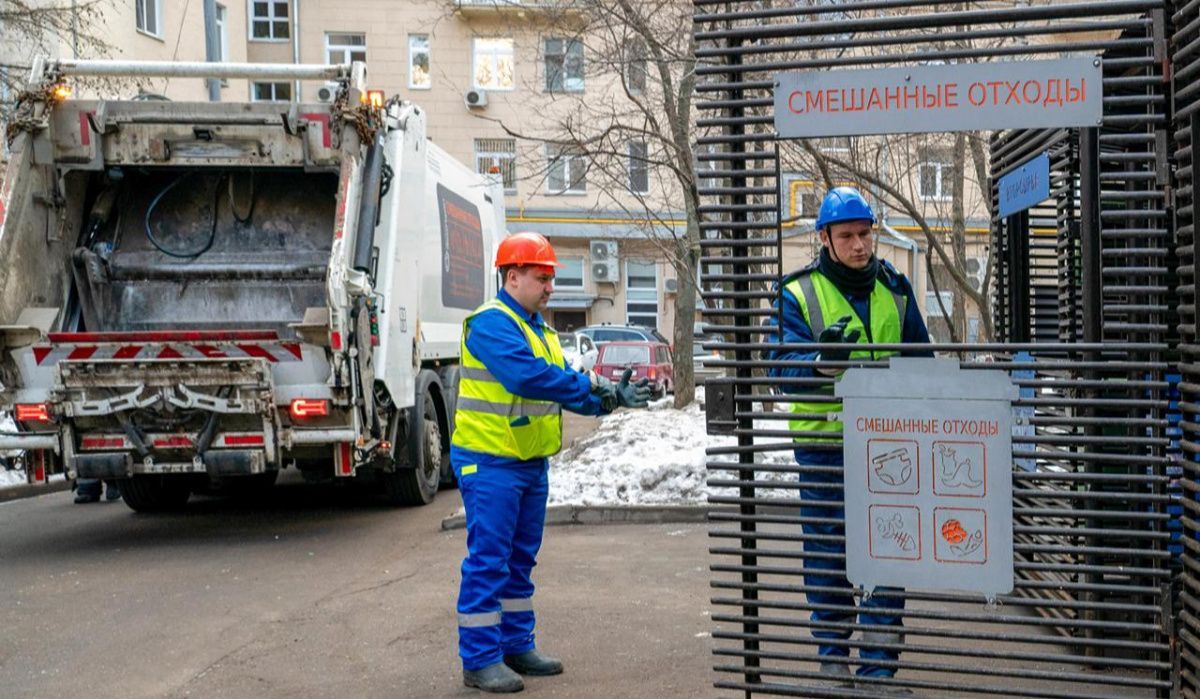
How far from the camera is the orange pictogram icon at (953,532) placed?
389 cm

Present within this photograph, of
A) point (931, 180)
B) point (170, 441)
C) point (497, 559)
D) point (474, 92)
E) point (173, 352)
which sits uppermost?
point (474, 92)

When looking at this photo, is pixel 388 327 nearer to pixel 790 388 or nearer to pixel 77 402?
pixel 77 402

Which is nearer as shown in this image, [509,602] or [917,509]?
[917,509]

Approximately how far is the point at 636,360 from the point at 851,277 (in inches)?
837

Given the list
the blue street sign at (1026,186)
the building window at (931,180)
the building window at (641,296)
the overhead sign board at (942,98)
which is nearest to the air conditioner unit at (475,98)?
the building window at (641,296)

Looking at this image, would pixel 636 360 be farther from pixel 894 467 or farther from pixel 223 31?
pixel 894 467

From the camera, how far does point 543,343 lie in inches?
220

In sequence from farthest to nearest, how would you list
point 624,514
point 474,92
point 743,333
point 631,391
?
1. point 474,92
2. point 624,514
3. point 631,391
4. point 743,333

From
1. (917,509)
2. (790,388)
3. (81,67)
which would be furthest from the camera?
(81,67)

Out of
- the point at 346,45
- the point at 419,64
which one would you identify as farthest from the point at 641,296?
the point at 346,45

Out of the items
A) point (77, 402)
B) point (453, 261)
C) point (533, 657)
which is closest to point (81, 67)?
point (77, 402)

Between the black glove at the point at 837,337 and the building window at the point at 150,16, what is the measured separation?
25014 mm

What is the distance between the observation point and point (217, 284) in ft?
32.1

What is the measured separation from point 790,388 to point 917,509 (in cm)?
70
